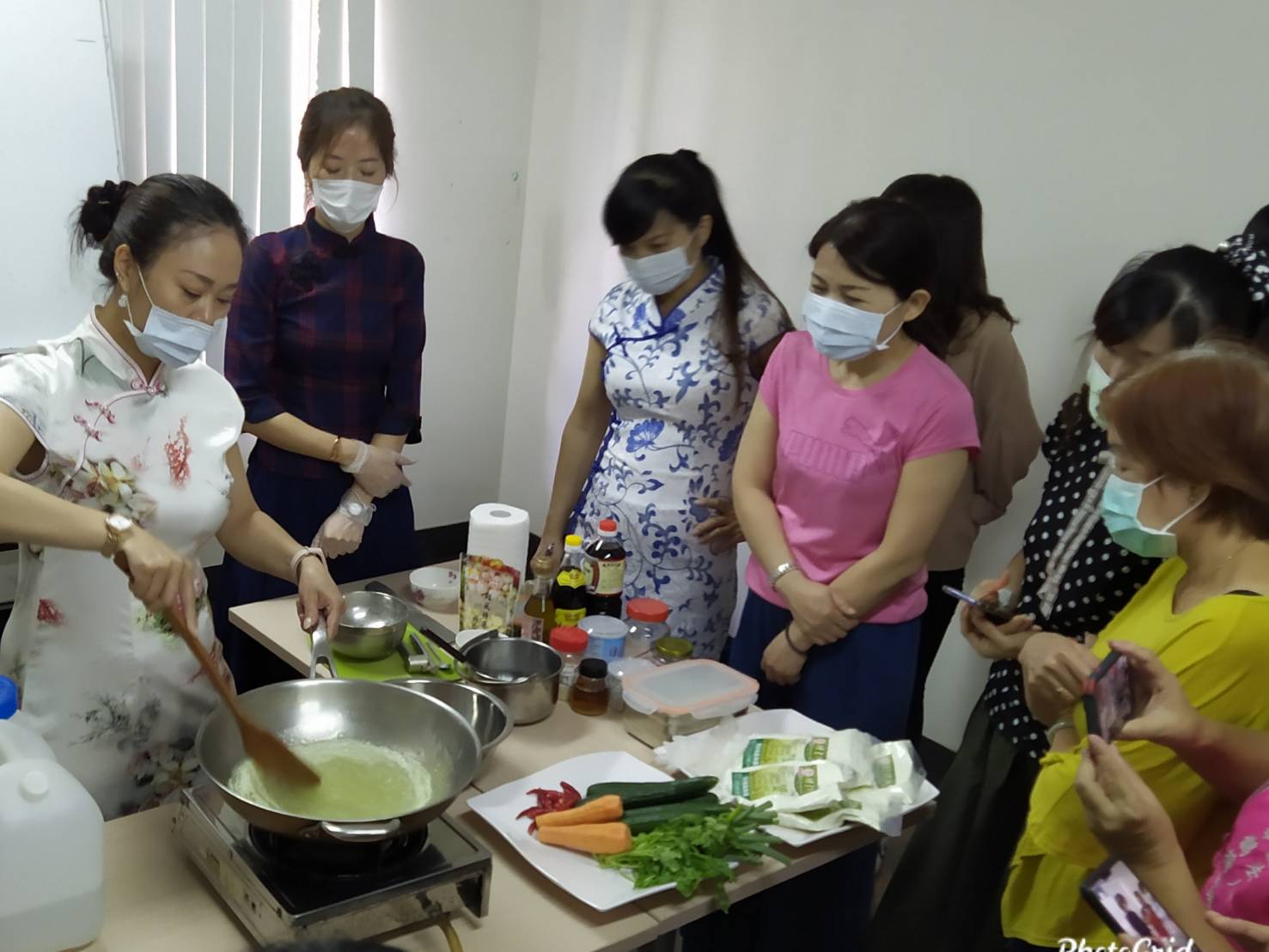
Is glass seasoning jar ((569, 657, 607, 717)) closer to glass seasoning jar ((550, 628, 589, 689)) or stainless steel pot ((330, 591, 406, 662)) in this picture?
glass seasoning jar ((550, 628, 589, 689))

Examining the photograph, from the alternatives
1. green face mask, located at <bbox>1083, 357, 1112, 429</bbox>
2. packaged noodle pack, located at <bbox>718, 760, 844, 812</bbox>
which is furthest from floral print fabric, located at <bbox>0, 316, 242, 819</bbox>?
green face mask, located at <bbox>1083, 357, 1112, 429</bbox>

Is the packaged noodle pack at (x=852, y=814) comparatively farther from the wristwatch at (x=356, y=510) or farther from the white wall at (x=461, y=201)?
the white wall at (x=461, y=201)

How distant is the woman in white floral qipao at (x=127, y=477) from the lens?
4.88ft

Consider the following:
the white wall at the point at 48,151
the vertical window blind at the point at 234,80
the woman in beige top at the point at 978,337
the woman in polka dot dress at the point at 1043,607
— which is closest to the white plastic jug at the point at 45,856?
the woman in polka dot dress at the point at 1043,607

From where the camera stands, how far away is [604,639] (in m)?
1.83

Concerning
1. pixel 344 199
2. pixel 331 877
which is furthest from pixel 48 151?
pixel 331 877

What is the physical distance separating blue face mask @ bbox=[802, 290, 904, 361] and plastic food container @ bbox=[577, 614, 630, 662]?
2.07 ft

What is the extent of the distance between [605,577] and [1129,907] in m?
1.05

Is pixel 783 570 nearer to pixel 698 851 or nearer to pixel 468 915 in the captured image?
pixel 698 851

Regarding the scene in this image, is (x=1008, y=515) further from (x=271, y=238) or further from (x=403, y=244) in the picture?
(x=271, y=238)

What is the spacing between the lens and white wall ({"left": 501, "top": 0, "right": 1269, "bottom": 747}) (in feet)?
8.00

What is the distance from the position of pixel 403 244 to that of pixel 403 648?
1.11m

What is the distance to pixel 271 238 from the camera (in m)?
2.31

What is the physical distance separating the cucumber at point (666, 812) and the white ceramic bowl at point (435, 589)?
0.75 meters
